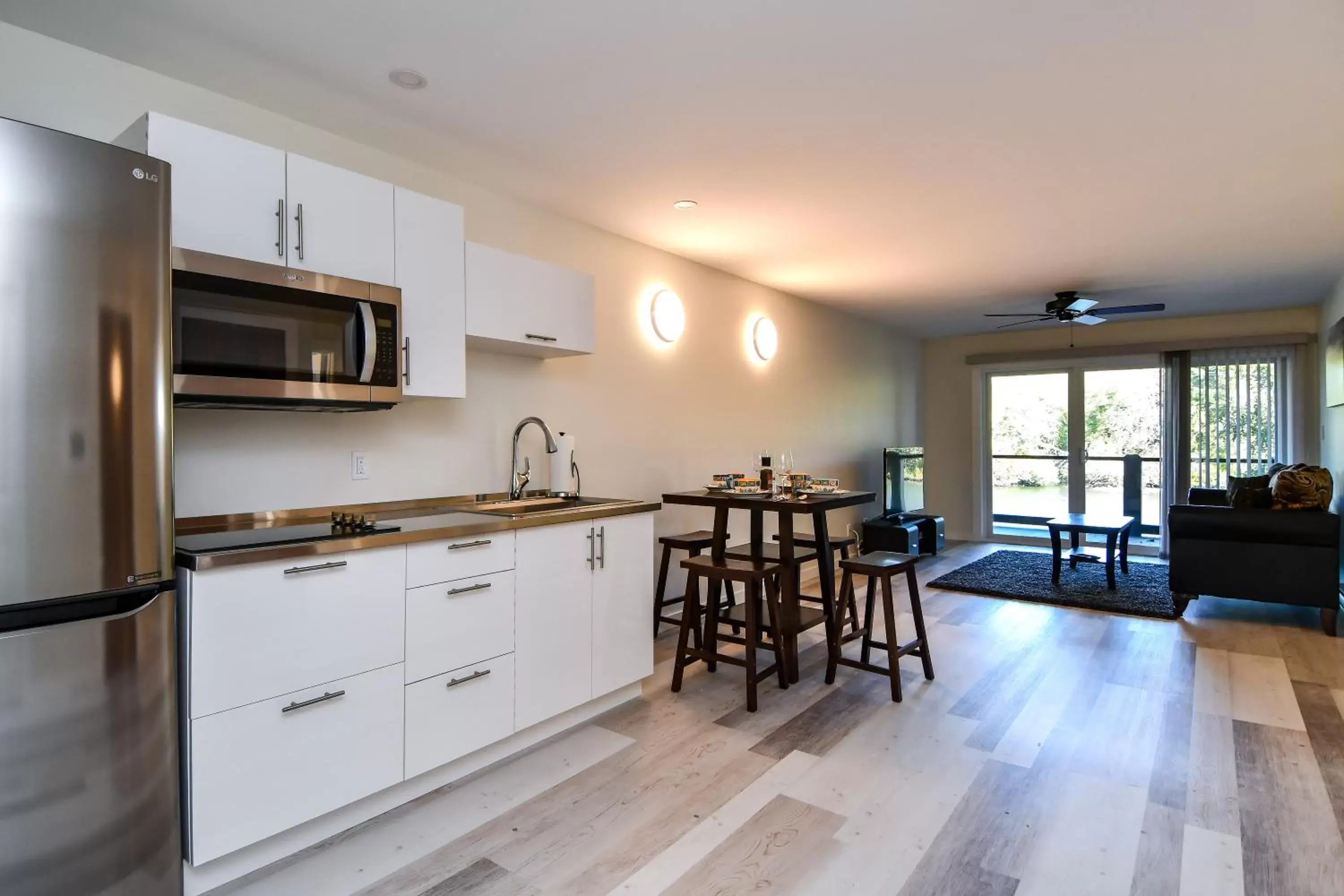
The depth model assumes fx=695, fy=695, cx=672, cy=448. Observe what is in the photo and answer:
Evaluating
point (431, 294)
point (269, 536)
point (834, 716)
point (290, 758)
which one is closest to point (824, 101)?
point (431, 294)

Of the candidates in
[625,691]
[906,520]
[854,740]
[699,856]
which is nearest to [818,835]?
[699,856]

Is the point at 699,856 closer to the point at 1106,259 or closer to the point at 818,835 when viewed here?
the point at 818,835

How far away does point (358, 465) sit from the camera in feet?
9.35

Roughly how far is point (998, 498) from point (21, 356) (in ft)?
27.8

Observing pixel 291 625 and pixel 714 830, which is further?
pixel 714 830

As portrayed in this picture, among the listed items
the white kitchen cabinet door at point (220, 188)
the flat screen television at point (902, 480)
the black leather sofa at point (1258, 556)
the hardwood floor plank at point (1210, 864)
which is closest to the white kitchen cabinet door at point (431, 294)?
the white kitchen cabinet door at point (220, 188)

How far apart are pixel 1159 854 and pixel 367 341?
2.98 metres

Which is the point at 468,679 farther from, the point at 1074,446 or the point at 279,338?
the point at 1074,446

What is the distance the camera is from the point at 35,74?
2111 mm

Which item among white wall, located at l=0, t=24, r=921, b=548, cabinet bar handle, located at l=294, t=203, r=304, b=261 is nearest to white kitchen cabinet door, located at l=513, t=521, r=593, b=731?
white wall, located at l=0, t=24, r=921, b=548

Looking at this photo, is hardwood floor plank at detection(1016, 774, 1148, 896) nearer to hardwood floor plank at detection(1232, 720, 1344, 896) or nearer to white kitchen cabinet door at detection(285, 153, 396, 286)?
hardwood floor plank at detection(1232, 720, 1344, 896)

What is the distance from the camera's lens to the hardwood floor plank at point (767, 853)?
6.23ft

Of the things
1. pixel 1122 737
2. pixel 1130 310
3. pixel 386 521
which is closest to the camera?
pixel 386 521

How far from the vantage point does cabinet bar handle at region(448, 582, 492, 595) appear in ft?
7.95
